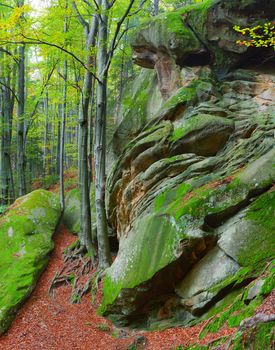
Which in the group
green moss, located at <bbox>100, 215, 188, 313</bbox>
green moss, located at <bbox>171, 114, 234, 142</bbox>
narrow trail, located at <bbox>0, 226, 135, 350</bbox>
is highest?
green moss, located at <bbox>171, 114, 234, 142</bbox>

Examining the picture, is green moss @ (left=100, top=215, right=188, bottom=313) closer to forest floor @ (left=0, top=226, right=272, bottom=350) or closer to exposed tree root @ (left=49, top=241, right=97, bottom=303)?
forest floor @ (left=0, top=226, right=272, bottom=350)

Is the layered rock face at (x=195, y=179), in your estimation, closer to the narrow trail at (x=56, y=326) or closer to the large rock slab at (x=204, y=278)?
the large rock slab at (x=204, y=278)

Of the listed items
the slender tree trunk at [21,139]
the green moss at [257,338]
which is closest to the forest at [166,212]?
the green moss at [257,338]

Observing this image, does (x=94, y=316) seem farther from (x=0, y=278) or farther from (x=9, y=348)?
(x=0, y=278)

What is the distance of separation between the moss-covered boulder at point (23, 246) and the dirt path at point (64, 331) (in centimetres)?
35

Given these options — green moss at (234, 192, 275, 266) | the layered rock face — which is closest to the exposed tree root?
the layered rock face

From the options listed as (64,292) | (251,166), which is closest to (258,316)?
(251,166)

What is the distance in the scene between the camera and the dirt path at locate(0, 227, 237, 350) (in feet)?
22.1

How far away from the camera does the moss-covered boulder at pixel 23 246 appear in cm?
895

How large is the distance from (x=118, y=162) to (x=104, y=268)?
366cm

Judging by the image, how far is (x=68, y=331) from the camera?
315 inches

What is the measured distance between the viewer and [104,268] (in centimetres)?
1034

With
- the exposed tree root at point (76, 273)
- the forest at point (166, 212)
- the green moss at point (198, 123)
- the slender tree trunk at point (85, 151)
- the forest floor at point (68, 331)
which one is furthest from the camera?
the slender tree trunk at point (85, 151)

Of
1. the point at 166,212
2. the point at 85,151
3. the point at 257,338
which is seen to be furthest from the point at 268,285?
the point at 85,151
